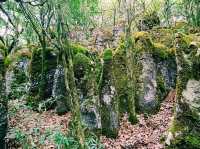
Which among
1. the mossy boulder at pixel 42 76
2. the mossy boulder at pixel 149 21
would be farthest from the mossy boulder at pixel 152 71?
the mossy boulder at pixel 149 21

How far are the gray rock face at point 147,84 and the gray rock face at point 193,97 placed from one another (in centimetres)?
684

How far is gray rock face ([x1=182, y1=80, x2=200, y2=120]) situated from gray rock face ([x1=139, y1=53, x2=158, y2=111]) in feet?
22.4

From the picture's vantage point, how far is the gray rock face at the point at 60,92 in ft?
Result: 50.0

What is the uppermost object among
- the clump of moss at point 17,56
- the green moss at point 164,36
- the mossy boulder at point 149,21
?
the mossy boulder at point 149,21

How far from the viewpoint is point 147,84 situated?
1619 centimetres

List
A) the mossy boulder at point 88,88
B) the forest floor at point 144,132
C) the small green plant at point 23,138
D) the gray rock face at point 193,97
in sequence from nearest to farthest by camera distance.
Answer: the gray rock face at point 193,97
the small green plant at point 23,138
the forest floor at point 144,132
the mossy boulder at point 88,88

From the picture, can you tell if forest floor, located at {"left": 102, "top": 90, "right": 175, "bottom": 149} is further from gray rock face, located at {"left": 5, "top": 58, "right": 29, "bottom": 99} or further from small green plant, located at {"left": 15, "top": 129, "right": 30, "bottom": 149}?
gray rock face, located at {"left": 5, "top": 58, "right": 29, "bottom": 99}

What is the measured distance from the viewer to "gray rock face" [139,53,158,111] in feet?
52.1

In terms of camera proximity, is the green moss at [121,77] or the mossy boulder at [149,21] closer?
the green moss at [121,77]

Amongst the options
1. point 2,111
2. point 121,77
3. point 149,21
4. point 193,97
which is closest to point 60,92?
point 121,77

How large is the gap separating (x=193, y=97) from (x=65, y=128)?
6.04 metres

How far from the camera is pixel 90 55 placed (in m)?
16.2

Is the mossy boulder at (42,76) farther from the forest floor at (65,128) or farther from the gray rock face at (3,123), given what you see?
the gray rock face at (3,123)

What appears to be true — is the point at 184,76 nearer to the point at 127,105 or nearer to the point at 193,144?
the point at 193,144
